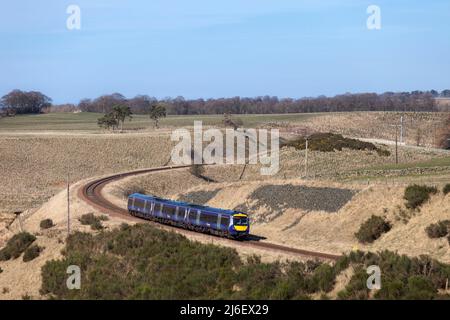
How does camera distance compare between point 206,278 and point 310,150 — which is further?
point 310,150

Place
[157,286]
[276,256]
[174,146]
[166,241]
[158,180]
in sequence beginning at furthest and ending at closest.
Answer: [174,146]
[158,180]
[166,241]
[276,256]
[157,286]

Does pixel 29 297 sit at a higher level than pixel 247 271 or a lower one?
lower

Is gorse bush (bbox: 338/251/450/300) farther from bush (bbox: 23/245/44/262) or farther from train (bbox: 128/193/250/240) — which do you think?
bush (bbox: 23/245/44/262)

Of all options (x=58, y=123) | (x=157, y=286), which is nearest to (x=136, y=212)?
(x=157, y=286)

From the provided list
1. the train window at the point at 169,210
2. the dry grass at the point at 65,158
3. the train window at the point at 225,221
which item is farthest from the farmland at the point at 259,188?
the train window at the point at 169,210

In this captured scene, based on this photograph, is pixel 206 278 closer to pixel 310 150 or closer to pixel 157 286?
pixel 157 286

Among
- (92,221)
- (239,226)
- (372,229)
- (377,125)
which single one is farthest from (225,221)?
(377,125)

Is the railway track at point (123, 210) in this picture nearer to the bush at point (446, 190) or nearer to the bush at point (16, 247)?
the bush at point (16, 247)
